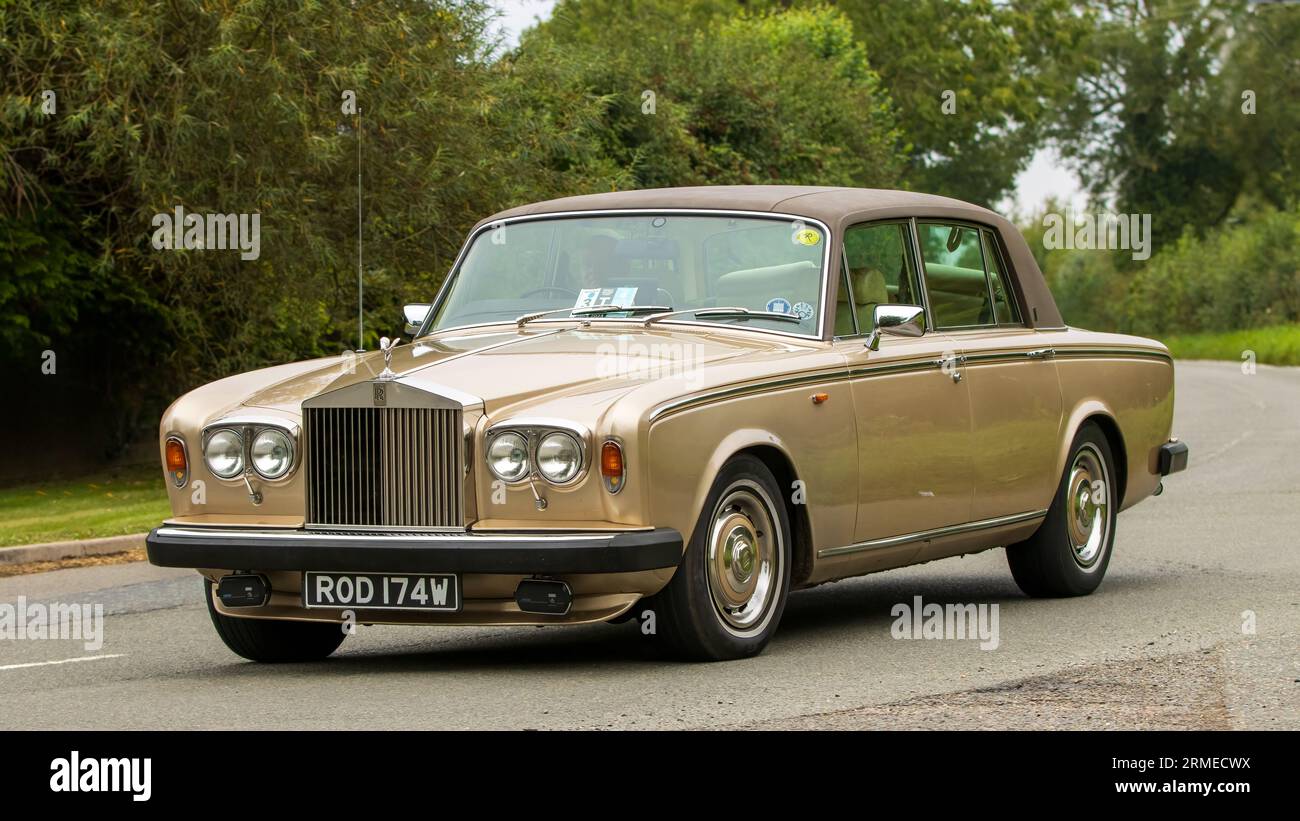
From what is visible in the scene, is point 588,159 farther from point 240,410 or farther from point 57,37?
point 240,410

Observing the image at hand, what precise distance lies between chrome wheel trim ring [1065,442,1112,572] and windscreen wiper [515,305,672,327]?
8.65ft

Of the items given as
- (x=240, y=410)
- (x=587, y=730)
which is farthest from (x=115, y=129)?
(x=587, y=730)

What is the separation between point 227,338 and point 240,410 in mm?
Result: 16228

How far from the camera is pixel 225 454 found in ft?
25.2

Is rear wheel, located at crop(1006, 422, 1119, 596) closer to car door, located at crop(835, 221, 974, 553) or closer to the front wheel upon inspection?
car door, located at crop(835, 221, 974, 553)

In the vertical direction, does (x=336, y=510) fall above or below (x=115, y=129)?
below

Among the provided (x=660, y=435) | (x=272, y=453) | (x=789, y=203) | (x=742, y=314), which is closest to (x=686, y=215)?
(x=789, y=203)

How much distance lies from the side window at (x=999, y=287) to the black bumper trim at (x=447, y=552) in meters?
3.52

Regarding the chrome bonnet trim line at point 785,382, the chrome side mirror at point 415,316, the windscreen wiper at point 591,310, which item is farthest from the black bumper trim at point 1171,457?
the chrome side mirror at point 415,316

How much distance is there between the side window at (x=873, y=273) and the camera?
8680 millimetres

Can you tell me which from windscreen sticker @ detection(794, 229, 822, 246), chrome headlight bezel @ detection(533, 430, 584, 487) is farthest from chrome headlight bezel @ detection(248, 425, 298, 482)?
windscreen sticker @ detection(794, 229, 822, 246)

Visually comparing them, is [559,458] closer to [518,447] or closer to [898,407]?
[518,447]

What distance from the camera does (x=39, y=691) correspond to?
294 inches

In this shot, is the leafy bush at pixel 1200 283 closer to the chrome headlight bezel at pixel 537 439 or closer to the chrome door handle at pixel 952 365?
the chrome door handle at pixel 952 365
